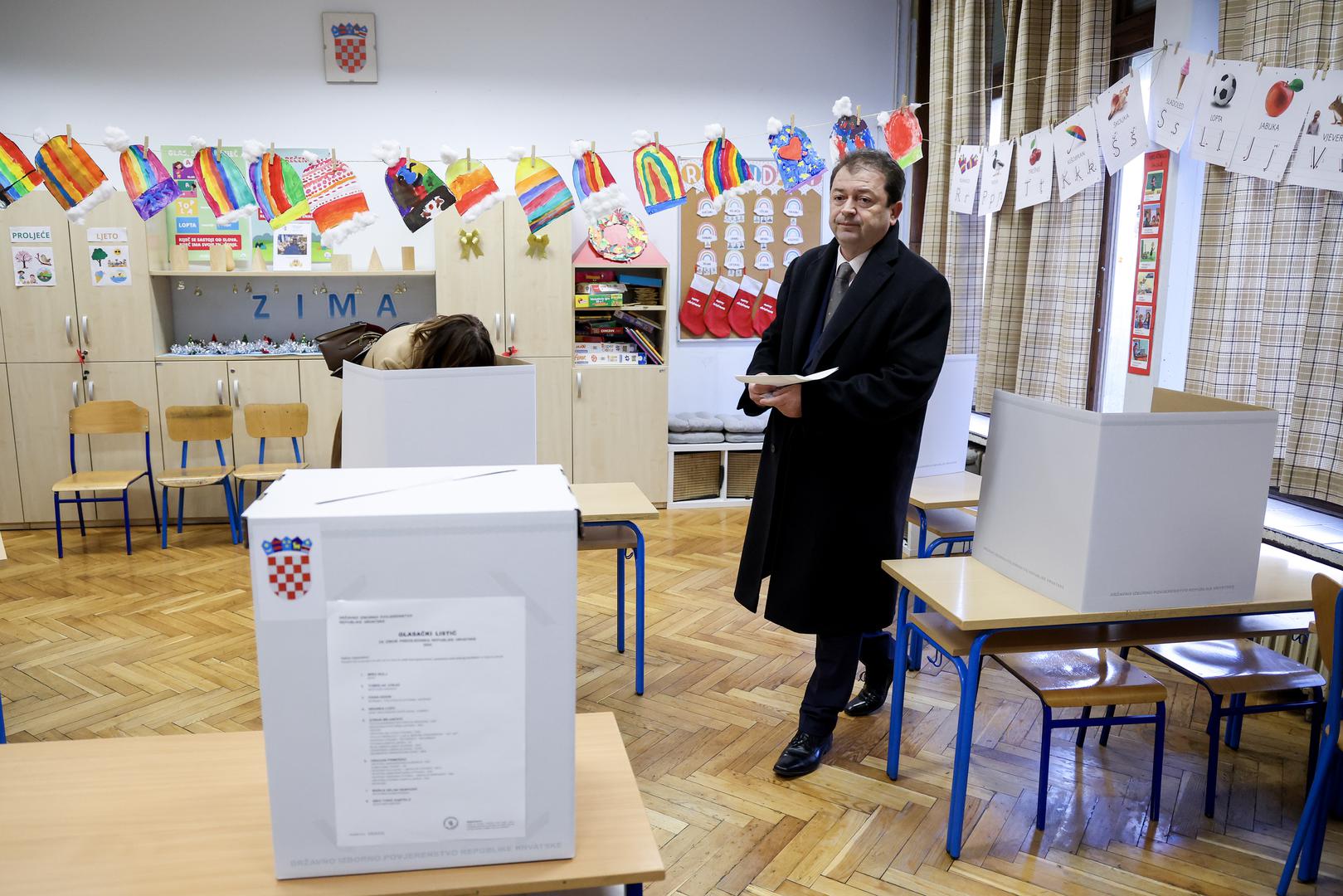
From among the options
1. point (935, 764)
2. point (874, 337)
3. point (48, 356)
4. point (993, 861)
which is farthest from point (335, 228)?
point (993, 861)

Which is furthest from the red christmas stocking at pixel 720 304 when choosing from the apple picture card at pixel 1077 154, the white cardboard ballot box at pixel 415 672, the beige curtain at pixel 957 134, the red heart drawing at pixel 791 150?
the white cardboard ballot box at pixel 415 672

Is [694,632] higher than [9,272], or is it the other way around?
[9,272]

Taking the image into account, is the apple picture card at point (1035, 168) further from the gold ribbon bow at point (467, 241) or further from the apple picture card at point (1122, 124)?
the gold ribbon bow at point (467, 241)

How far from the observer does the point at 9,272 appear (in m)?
5.08

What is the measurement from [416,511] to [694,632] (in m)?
3.04

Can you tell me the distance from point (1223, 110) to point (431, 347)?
273cm

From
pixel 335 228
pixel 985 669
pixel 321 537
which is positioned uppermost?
pixel 335 228

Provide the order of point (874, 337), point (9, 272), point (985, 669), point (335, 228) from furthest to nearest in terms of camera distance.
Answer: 1. point (9, 272)
2. point (335, 228)
3. point (985, 669)
4. point (874, 337)

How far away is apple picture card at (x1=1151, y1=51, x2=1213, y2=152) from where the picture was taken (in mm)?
3178

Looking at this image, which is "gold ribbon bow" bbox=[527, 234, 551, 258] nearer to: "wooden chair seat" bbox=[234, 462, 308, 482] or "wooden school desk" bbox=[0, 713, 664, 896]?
"wooden chair seat" bbox=[234, 462, 308, 482]

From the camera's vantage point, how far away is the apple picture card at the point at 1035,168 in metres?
4.13

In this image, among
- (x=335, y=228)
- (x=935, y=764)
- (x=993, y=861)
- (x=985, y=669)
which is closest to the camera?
(x=993, y=861)

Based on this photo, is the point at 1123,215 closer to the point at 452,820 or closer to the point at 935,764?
the point at 935,764

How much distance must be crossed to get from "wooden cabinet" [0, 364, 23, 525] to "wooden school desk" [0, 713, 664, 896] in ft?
15.9
